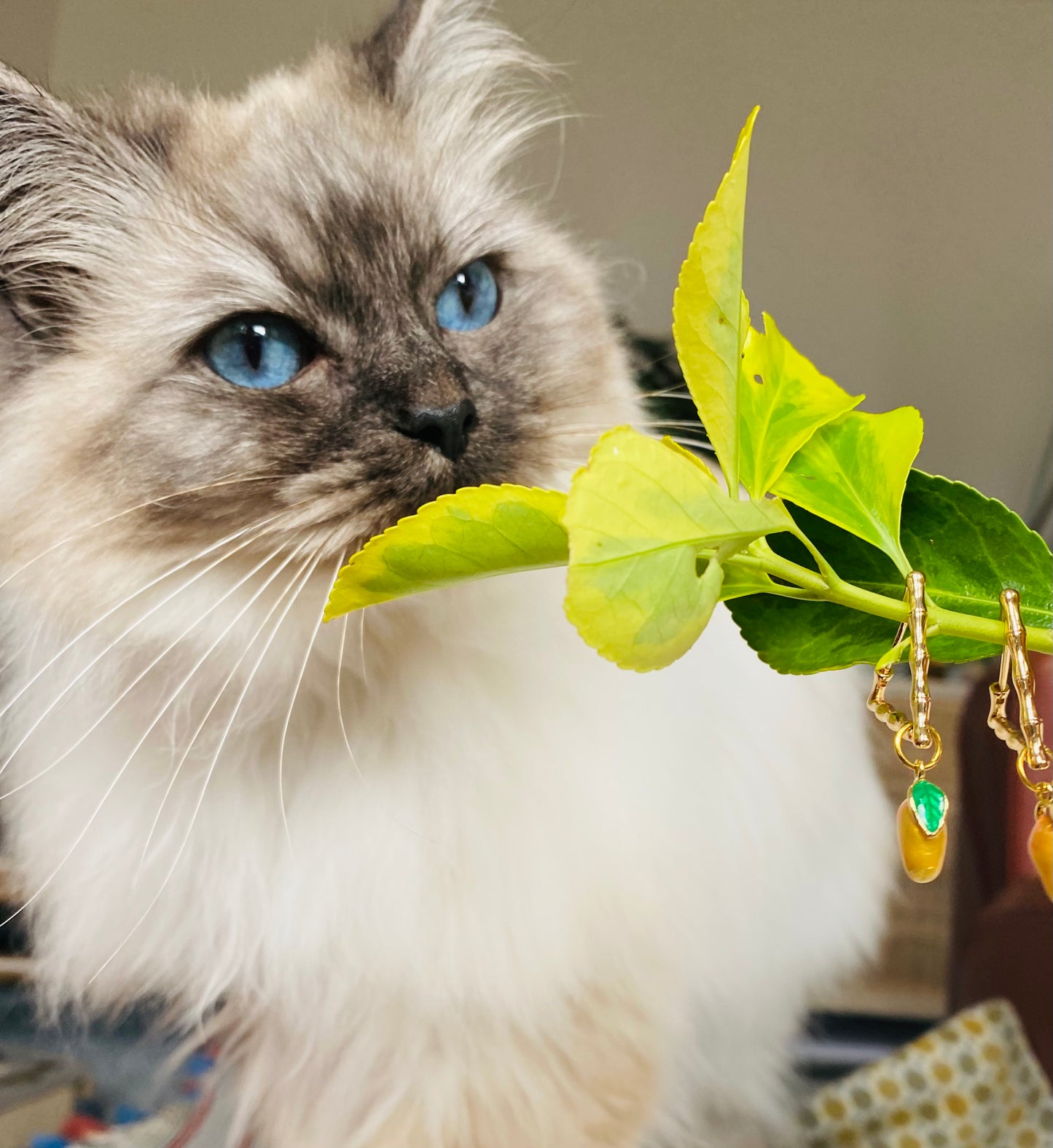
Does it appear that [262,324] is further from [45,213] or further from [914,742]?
[914,742]

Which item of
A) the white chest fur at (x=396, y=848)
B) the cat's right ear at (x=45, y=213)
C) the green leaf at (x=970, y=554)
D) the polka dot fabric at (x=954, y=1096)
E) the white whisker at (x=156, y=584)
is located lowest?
the polka dot fabric at (x=954, y=1096)

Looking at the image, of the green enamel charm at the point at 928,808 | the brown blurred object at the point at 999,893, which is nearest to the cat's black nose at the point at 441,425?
the green enamel charm at the point at 928,808

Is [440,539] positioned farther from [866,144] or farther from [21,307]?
[866,144]

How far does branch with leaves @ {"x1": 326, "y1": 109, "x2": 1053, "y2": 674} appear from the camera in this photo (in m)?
0.23

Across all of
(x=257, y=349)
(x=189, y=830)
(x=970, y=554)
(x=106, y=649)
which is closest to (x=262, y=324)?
(x=257, y=349)

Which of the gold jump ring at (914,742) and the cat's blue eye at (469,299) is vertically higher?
the cat's blue eye at (469,299)

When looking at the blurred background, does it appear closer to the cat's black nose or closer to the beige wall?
the beige wall

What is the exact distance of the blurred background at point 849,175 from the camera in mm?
758

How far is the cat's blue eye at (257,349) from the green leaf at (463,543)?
409 mm

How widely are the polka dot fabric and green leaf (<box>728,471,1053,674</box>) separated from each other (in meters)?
0.71

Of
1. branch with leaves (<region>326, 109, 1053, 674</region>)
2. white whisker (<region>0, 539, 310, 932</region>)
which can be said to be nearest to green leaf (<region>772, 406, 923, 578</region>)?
branch with leaves (<region>326, 109, 1053, 674</region>)

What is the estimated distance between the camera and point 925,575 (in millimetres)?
Result: 330

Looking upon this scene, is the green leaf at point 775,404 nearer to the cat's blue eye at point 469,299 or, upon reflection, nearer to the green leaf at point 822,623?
the green leaf at point 822,623

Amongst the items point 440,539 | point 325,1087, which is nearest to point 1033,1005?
point 325,1087
